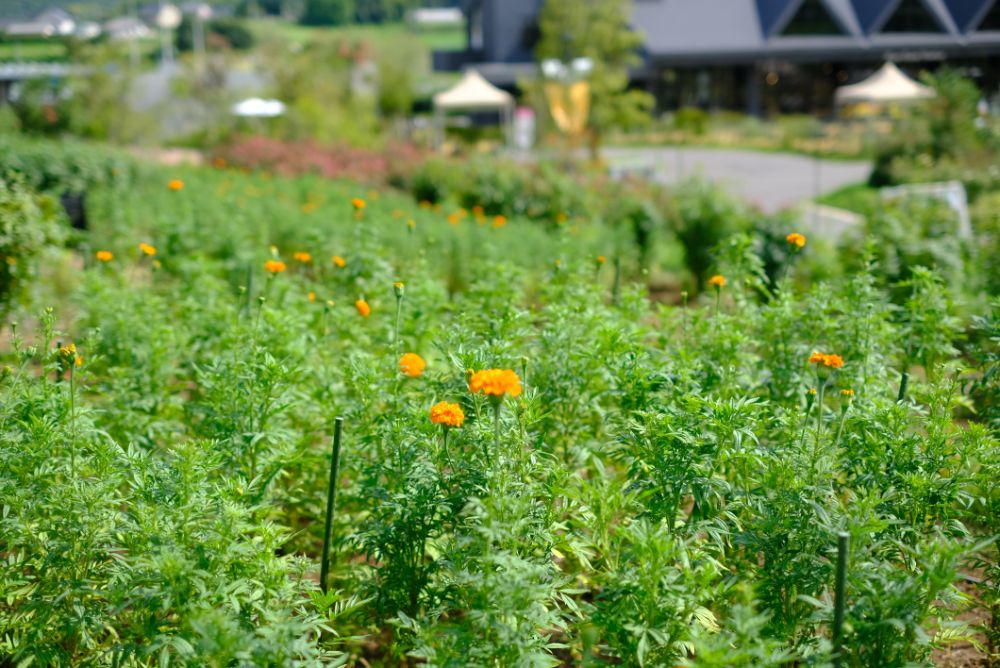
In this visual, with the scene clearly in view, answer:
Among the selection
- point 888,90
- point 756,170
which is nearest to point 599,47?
point 756,170

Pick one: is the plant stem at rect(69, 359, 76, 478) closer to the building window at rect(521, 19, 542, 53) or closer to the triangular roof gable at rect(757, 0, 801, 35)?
the building window at rect(521, 19, 542, 53)

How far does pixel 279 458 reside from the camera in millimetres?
3291

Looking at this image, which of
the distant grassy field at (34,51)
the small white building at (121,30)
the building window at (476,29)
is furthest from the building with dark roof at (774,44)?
the distant grassy field at (34,51)

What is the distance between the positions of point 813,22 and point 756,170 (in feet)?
47.7

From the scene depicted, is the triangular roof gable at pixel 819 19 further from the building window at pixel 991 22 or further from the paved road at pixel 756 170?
the paved road at pixel 756 170

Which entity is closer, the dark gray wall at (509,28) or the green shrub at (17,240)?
the green shrub at (17,240)

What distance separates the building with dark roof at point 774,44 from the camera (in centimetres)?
3306

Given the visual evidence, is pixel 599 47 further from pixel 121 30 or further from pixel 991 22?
pixel 991 22

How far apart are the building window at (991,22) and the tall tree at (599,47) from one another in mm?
18620

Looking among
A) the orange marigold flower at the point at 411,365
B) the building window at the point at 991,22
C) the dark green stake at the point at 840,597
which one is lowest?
the dark green stake at the point at 840,597

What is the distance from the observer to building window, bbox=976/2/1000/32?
3378 cm

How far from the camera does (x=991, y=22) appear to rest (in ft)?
112

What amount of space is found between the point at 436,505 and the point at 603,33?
783 inches

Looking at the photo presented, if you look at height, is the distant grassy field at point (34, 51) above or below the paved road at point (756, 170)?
above
